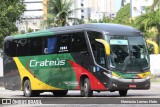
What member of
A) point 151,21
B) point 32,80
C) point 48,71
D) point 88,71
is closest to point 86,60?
point 88,71

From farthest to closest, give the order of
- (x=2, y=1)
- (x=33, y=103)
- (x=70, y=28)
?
1. (x=2, y=1)
2. (x=70, y=28)
3. (x=33, y=103)

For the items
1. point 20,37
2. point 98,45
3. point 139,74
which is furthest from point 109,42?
point 20,37

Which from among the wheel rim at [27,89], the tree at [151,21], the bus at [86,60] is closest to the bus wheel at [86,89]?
the bus at [86,60]

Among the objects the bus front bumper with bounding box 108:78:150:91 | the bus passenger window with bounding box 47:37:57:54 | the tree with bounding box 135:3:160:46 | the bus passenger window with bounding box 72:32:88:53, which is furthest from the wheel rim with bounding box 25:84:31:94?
the tree with bounding box 135:3:160:46

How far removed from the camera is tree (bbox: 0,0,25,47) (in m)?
53.7

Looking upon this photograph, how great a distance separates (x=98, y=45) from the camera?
23.2 metres

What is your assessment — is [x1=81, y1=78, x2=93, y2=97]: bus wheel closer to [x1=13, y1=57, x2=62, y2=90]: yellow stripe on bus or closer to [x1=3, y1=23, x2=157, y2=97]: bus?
[x1=3, y1=23, x2=157, y2=97]: bus

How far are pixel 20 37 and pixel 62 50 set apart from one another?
13.7 feet

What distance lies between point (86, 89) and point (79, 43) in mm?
2120

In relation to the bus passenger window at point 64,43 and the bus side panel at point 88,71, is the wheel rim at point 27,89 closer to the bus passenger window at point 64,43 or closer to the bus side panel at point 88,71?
the bus passenger window at point 64,43

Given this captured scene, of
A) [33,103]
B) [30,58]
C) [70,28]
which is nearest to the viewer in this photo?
[33,103]

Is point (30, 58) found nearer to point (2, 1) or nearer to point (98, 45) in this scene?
point (98, 45)

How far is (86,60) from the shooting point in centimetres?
2386

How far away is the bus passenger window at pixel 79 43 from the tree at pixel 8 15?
28.8 m
